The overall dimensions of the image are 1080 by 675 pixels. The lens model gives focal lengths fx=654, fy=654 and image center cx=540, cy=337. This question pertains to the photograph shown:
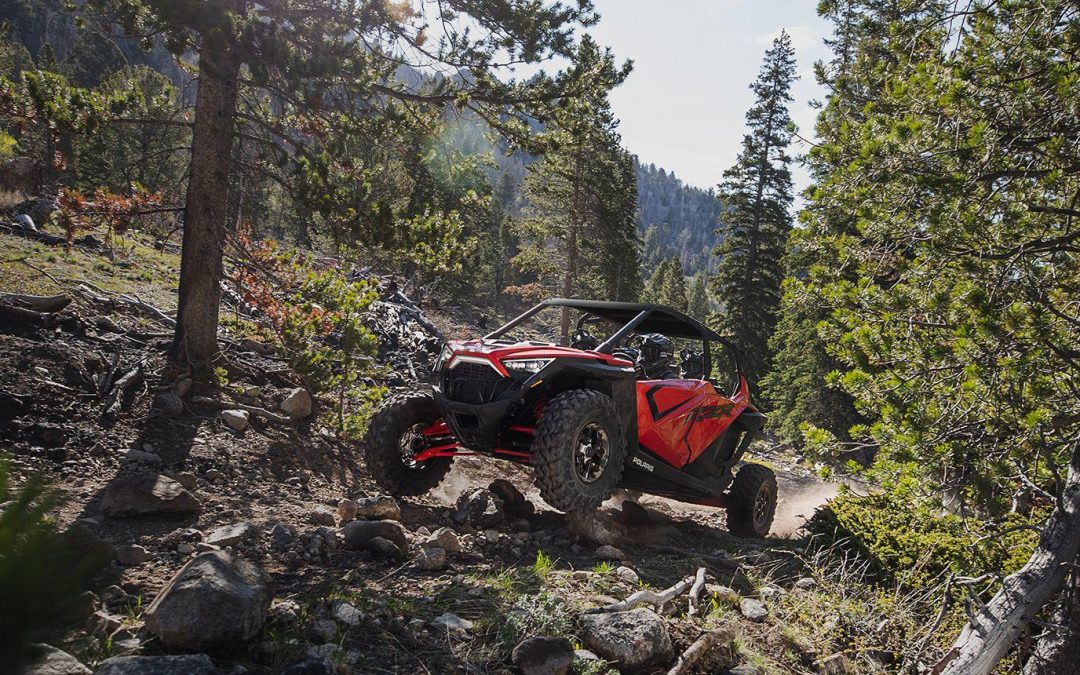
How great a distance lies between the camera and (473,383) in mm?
5336

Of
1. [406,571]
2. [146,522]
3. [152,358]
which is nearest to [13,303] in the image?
[152,358]

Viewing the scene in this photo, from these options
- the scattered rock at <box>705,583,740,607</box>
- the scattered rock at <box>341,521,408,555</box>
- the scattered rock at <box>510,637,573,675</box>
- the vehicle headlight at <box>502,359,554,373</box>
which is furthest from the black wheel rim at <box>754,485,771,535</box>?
the scattered rock at <box>510,637,573,675</box>

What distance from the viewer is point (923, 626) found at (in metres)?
4.88

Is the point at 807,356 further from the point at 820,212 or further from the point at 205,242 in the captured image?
the point at 205,242

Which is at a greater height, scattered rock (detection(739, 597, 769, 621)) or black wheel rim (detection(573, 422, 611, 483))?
black wheel rim (detection(573, 422, 611, 483))

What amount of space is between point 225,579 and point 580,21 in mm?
7644

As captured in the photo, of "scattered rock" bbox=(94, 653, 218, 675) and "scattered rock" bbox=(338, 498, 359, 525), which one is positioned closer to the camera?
"scattered rock" bbox=(94, 653, 218, 675)

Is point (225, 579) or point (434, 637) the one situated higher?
point (225, 579)

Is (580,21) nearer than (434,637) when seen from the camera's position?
No

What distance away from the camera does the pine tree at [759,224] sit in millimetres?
28047

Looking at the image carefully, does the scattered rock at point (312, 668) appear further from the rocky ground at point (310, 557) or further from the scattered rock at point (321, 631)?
the scattered rock at point (321, 631)

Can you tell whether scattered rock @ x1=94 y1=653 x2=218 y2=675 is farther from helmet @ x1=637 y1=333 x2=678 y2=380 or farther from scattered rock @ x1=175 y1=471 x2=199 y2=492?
helmet @ x1=637 y1=333 x2=678 y2=380

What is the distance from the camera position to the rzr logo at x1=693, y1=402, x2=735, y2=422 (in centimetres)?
667

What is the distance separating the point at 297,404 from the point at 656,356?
4126 millimetres
